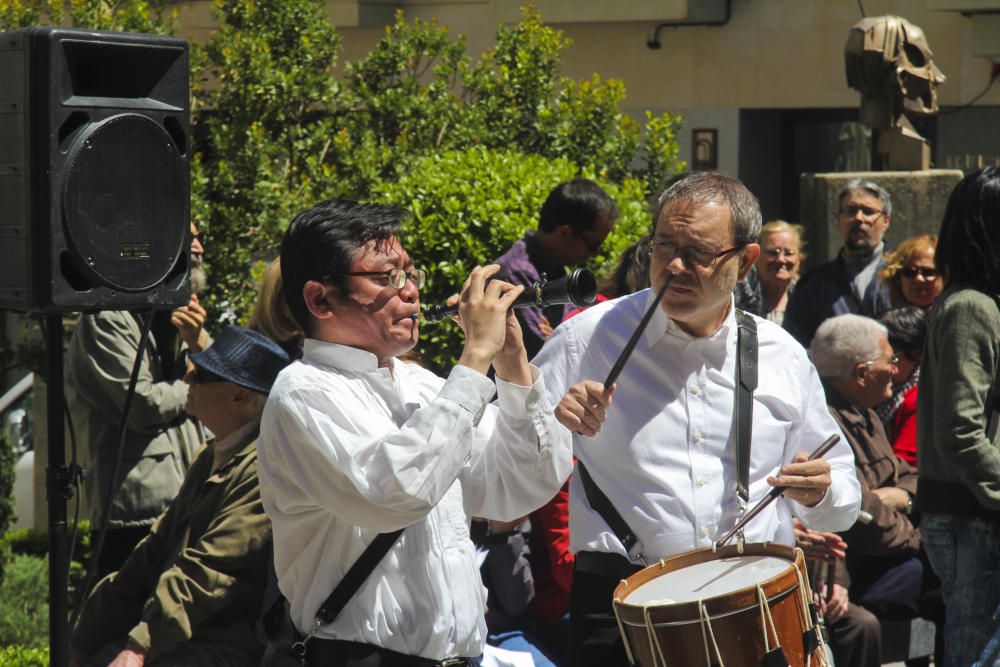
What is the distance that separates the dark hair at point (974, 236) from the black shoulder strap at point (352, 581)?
252 centimetres

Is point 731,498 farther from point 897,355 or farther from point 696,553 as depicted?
point 897,355

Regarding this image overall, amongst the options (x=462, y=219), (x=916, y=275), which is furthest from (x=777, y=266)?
(x=462, y=219)

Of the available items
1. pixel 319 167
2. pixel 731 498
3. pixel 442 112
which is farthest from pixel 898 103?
pixel 731 498

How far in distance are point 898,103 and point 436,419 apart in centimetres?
654

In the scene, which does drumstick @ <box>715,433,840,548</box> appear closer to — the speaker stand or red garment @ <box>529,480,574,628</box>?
red garment @ <box>529,480,574,628</box>

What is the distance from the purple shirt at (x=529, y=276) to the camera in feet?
20.3

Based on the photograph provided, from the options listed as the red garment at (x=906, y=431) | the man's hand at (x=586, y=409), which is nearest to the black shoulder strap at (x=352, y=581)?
the man's hand at (x=586, y=409)

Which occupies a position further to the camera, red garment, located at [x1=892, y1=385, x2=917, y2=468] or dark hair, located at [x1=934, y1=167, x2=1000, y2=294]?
red garment, located at [x1=892, y1=385, x2=917, y2=468]

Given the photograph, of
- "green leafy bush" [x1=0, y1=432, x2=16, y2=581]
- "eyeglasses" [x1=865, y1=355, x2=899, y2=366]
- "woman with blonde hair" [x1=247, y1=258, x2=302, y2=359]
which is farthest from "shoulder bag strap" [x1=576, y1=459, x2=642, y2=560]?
"green leafy bush" [x1=0, y1=432, x2=16, y2=581]

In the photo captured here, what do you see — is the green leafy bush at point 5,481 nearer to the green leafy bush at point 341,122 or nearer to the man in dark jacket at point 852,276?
the green leafy bush at point 341,122

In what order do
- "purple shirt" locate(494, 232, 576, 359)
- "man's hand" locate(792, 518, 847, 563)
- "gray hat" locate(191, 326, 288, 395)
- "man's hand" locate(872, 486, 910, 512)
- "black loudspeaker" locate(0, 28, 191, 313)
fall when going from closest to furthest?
1. "black loudspeaker" locate(0, 28, 191, 313)
2. "man's hand" locate(792, 518, 847, 563)
3. "gray hat" locate(191, 326, 288, 395)
4. "man's hand" locate(872, 486, 910, 512)
5. "purple shirt" locate(494, 232, 576, 359)

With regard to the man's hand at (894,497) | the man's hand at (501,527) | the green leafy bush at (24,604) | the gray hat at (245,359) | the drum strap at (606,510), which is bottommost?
the green leafy bush at (24,604)

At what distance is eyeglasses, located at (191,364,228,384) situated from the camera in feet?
15.4

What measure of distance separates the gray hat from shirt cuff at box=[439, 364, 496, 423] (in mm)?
1772
